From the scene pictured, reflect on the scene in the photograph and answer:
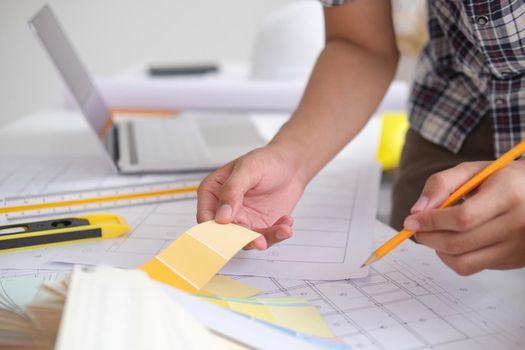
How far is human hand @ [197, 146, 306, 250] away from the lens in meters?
0.63

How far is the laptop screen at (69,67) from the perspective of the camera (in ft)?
2.91

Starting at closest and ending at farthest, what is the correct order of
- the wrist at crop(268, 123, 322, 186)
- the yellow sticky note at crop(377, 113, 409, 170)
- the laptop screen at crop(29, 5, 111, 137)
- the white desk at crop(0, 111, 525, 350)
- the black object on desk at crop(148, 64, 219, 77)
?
the wrist at crop(268, 123, 322, 186) < the laptop screen at crop(29, 5, 111, 137) < the white desk at crop(0, 111, 525, 350) < the yellow sticky note at crop(377, 113, 409, 170) < the black object on desk at crop(148, 64, 219, 77)

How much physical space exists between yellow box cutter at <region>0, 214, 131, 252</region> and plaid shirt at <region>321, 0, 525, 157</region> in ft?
1.26

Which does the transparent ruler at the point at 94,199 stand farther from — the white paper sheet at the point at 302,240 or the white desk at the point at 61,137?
the white desk at the point at 61,137

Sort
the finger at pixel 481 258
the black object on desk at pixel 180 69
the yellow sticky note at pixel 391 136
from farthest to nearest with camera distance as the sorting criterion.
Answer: the black object on desk at pixel 180 69 → the yellow sticky note at pixel 391 136 → the finger at pixel 481 258

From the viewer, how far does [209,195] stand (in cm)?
67

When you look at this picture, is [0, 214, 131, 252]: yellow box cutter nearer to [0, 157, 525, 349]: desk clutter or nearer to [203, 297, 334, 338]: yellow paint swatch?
[0, 157, 525, 349]: desk clutter

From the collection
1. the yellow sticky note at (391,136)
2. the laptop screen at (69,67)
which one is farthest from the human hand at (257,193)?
the yellow sticky note at (391,136)

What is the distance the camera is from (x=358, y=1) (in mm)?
854

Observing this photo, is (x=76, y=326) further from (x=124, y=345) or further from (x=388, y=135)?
(x=388, y=135)

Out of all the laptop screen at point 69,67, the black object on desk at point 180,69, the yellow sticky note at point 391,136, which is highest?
the laptop screen at point 69,67

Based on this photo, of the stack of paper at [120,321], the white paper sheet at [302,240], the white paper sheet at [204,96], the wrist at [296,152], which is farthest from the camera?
the white paper sheet at [204,96]

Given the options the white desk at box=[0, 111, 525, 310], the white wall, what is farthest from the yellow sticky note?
the white wall

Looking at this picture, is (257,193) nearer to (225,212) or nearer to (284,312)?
(225,212)
